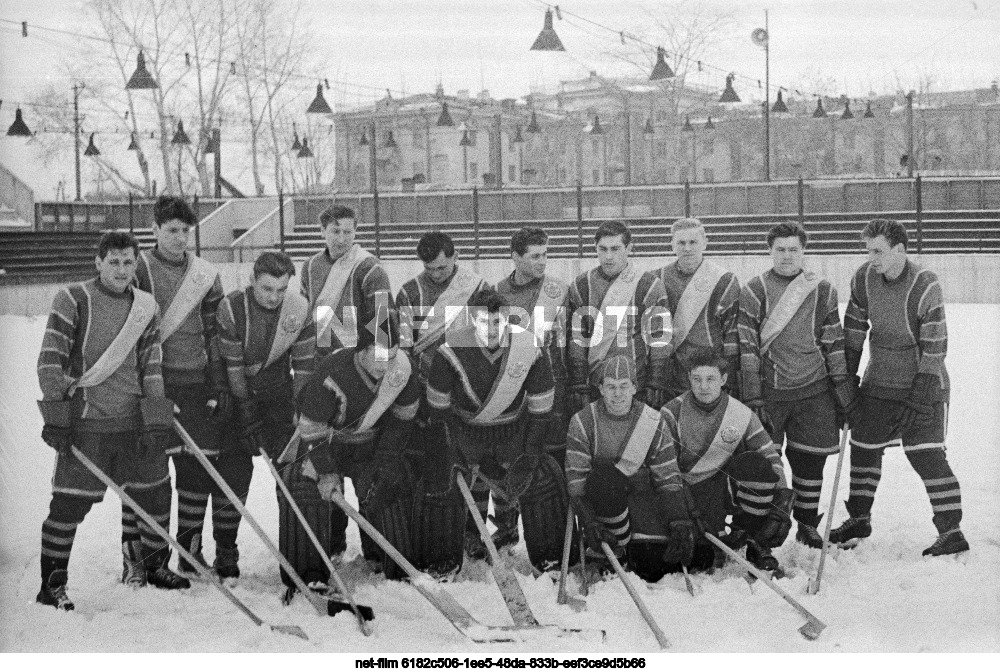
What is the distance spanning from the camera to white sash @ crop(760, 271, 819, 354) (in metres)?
4.49

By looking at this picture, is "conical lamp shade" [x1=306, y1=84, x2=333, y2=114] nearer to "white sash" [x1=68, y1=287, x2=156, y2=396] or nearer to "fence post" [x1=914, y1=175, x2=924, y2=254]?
"white sash" [x1=68, y1=287, x2=156, y2=396]

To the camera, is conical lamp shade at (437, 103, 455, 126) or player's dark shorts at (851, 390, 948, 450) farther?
conical lamp shade at (437, 103, 455, 126)

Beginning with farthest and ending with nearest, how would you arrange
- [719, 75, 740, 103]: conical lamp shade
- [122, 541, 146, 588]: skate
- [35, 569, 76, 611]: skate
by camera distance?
[719, 75, 740, 103]: conical lamp shade
[122, 541, 146, 588]: skate
[35, 569, 76, 611]: skate

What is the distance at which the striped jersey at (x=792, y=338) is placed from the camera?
4.49m

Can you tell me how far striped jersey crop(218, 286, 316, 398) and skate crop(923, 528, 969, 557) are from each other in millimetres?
2530

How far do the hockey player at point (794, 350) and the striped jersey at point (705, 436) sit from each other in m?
0.17

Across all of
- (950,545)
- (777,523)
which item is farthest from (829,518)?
(950,545)

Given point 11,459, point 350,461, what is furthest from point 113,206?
point 350,461

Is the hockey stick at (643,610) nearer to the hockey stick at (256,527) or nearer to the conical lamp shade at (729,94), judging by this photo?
the hockey stick at (256,527)

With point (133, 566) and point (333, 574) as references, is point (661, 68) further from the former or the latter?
point (133, 566)

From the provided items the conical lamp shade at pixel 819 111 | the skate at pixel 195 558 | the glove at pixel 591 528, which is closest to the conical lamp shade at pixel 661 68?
the conical lamp shade at pixel 819 111

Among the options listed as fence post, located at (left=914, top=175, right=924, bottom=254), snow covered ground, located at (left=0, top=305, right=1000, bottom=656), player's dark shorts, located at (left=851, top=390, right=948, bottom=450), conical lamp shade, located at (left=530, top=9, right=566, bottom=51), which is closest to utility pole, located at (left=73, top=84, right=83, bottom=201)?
snow covered ground, located at (left=0, top=305, right=1000, bottom=656)

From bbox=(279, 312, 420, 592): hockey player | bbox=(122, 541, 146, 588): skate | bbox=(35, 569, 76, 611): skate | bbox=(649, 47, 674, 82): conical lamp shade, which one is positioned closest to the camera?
bbox=(279, 312, 420, 592): hockey player

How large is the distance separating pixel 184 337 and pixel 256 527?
765mm
